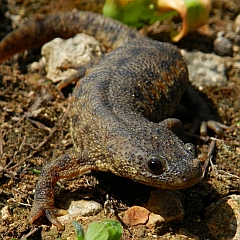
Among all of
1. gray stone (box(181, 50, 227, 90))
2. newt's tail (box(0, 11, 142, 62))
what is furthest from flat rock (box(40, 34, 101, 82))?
gray stone (box(181, 50, 227, 90))

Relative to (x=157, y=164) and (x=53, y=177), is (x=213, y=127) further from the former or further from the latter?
(x=53, y=177)

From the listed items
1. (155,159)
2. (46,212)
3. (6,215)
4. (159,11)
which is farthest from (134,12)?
(6,215)

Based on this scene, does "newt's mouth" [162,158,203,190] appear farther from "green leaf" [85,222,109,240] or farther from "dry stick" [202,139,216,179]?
"dry stick" [202,139,216,179]

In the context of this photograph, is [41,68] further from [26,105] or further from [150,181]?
[150,181]

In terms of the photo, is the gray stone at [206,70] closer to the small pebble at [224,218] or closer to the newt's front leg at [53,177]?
the small pebble at [224,218]

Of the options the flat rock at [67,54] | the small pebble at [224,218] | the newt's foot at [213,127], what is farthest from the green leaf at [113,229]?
the flat rock at [67,54]

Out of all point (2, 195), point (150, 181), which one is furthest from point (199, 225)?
point (2, 195)
